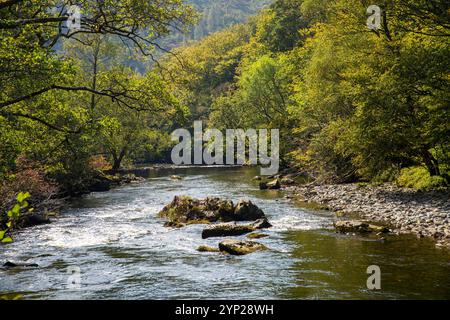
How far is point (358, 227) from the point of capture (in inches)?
771

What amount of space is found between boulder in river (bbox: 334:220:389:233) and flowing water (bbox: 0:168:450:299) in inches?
25.3

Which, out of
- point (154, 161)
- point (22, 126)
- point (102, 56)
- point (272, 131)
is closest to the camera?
point (22, 126)

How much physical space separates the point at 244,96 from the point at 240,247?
41503mm

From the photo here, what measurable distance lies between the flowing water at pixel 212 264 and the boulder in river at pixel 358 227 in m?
0.64

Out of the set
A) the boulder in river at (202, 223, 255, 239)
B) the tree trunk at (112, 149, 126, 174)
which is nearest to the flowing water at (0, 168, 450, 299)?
the boulder in river at (202, 223, 255, 239)

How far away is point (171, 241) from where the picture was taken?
19.8m

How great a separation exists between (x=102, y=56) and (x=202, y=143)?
1164 inches

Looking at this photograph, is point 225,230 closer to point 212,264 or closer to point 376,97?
point 212,264

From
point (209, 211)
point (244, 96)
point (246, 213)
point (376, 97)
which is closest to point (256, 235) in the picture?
point (246, 213)

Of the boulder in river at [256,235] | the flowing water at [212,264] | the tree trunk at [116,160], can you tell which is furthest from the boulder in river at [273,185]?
the tree trunk at [116,160]

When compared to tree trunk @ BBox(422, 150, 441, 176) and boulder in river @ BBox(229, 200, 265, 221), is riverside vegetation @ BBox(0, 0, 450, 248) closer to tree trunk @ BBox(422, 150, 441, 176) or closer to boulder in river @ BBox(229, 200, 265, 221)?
tree trunk @ BBox(422, 150, 441, 176)

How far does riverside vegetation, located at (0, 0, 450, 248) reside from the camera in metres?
14.2
